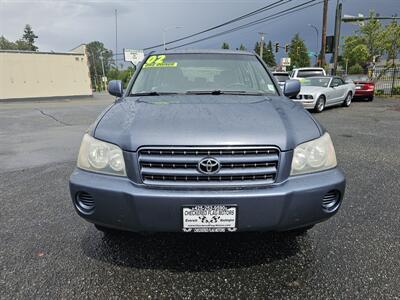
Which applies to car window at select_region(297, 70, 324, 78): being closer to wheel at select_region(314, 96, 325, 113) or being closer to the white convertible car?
the white convertible car

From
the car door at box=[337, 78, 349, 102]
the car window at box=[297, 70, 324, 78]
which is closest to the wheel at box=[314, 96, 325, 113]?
the car door at box=[337, 78, 349, 102]

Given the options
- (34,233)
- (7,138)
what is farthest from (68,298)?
(7,138)

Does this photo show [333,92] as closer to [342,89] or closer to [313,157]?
[342,89]

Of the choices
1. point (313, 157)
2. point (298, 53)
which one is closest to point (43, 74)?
point (313, 157)

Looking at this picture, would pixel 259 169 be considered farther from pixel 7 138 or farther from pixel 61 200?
pixel 7 138

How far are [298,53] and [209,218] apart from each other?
75264mm

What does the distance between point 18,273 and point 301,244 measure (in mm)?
2179

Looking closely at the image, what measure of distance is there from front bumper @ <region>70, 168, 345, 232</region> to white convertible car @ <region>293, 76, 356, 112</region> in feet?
31.7

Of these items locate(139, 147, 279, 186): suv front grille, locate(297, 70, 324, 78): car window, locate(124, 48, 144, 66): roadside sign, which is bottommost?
locate(139, 147, 279, 186): suv front grille

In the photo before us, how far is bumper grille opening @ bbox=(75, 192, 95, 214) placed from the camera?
205 centimetres

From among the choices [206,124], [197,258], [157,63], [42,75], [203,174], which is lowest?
[197,258]

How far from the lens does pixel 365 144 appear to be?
21.7 ft

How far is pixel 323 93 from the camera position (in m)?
12.1

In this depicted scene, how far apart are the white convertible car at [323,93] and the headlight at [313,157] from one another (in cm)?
935
